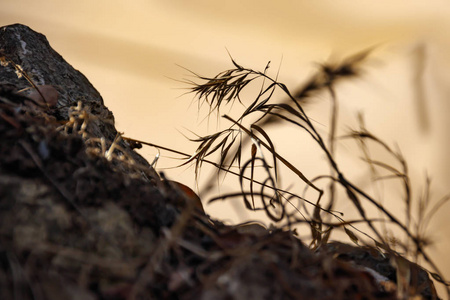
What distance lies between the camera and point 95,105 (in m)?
0.52

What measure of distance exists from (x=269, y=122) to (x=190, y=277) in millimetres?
340

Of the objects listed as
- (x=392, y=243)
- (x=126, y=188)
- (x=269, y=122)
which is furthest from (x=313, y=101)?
(x=126, y=188)

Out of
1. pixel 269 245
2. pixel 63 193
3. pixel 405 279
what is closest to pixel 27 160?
pixel 63 193

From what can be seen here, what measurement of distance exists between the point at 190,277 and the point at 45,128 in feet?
0.52

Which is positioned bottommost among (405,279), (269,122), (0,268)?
(0,268)

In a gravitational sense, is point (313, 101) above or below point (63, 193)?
above

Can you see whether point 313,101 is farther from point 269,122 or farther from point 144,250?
point 144,250

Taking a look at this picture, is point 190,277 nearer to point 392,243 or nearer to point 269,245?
point 269,245

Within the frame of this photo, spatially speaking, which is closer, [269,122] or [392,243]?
[392,243]

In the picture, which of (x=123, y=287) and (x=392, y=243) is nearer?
(x=123, y=287)

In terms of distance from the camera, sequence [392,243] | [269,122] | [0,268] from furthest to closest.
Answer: [269,122], [392,243], [0,268]

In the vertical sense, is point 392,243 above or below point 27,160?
above

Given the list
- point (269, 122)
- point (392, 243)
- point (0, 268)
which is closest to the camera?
point (0, 268)

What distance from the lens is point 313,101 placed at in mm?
539
